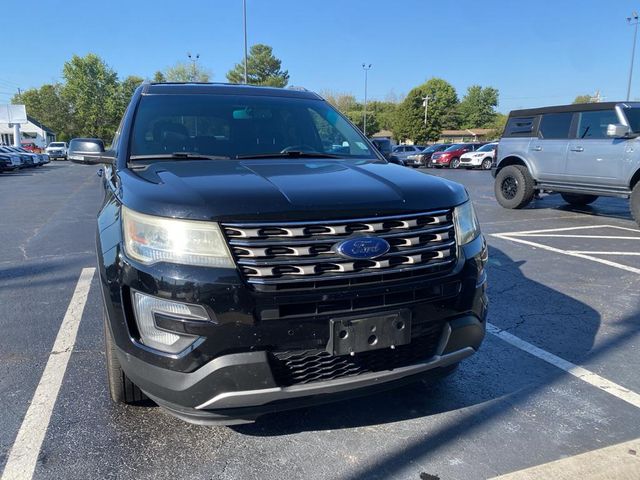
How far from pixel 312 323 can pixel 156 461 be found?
1038 mm

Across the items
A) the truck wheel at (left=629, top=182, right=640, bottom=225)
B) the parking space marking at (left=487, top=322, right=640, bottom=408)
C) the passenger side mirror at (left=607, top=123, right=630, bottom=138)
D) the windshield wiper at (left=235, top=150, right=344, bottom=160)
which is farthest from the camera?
the truck wheel at (left=629, top=182, right=640, bottom=225)

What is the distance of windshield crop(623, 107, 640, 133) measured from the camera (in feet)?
27.4

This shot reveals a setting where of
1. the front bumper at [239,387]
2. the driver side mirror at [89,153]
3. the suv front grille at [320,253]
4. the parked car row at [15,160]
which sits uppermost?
the driver side mirror at [89,153]

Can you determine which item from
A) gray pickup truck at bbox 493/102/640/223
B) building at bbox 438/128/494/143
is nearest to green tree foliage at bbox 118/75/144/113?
building at bbox 438/128/494/143

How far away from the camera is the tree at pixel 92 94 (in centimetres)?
7194

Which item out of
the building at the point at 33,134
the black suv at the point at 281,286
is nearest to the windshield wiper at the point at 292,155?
the black suv at the point at 281,286

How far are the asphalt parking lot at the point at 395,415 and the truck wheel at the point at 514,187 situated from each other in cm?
608

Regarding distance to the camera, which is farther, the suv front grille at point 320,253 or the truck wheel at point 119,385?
the truck wheel at point 119,385

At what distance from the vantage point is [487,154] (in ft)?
93.0

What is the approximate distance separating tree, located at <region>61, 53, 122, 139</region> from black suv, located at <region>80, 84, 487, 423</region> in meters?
77.3

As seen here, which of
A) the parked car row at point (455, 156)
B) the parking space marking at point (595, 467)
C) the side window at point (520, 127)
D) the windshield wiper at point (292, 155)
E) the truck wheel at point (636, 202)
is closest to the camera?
the parking space marking at point (595, 467)

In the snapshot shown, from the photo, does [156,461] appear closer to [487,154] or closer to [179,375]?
[179,375]

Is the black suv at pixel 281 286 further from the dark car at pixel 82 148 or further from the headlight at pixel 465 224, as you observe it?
the dark car at pixel 82 148

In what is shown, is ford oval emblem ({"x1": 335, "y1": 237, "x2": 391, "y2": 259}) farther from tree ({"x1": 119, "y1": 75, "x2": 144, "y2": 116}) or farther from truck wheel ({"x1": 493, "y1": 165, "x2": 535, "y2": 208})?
tree ({"x1": 119, "y1": 75, "x2": 144, "y2": 116})
